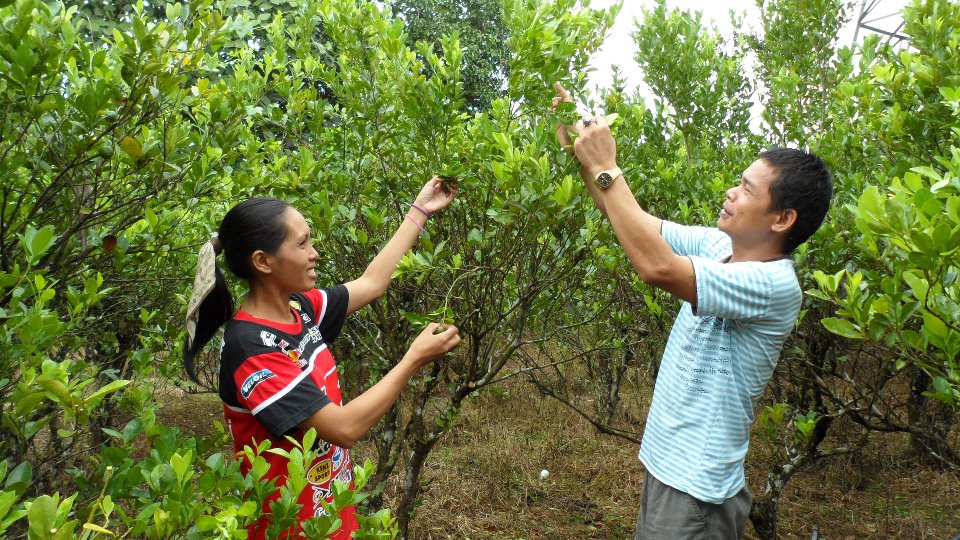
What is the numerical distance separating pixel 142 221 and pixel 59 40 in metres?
1.16

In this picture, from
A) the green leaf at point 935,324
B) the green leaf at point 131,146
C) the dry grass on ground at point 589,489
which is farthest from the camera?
the dry grass on ground at point 589,489

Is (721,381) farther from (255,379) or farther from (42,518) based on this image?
(42,518)

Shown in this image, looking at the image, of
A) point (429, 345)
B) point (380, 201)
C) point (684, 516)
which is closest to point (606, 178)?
point (429, 345)

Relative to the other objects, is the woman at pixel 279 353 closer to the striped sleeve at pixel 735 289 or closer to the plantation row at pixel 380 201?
the plantation row at pixel 380 201

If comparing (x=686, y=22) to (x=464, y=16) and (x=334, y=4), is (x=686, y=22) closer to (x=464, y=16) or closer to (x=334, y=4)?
(x=334, y=4)

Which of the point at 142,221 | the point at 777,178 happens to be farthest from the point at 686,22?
the point at 142,221

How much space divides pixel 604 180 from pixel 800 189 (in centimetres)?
55

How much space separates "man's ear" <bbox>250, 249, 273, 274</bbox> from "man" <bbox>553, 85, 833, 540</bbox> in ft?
2.99

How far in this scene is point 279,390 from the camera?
169 centimetres

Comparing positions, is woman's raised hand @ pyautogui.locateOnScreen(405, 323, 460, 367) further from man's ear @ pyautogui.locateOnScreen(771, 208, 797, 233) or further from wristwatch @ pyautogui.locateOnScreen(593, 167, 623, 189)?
man's ear @ pyautogui.locateOnScreen(771, 208, 797, 233)

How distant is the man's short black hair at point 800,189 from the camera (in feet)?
6.12

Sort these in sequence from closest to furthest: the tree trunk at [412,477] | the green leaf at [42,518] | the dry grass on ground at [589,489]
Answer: the green leaf at [42,518] → the tree trunk at [412,477] → the dry grass on ground at [589,489]

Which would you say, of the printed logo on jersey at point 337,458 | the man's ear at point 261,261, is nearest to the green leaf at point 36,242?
the man's ear at point 261,261

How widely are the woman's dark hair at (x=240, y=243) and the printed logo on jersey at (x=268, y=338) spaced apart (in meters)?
0.22
